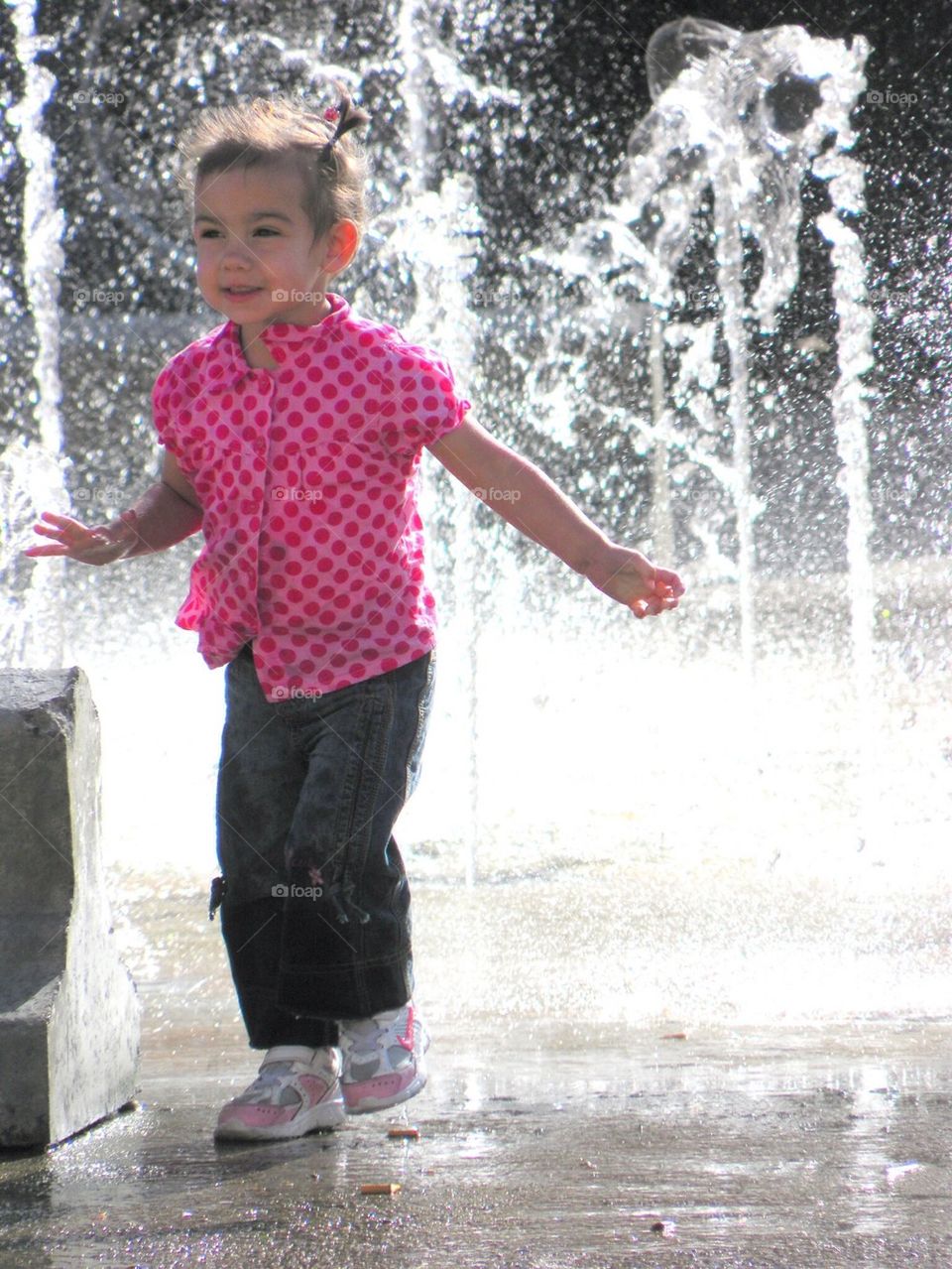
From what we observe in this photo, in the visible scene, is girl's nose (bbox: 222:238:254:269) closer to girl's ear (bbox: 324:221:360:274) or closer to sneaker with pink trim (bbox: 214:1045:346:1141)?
girl's ear (bbox: 324:221:360:274)

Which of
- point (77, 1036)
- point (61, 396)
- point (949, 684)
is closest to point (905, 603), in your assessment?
point (949, 684)

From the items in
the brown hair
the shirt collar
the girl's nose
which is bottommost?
the shirt collar

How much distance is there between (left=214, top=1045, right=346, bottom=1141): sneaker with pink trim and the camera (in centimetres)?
176

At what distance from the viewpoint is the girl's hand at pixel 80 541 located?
6.43 ft

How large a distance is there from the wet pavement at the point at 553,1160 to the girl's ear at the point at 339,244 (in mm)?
1054

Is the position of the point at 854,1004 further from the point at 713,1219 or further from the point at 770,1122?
the point at 713,1219

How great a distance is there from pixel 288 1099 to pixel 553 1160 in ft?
1.20

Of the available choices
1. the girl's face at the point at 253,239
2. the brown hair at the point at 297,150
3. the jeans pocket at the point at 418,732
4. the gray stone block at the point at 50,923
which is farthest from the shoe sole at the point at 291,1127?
the brown hair at the point at 297,150

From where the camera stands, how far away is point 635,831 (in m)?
4.36

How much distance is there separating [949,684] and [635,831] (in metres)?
2.76

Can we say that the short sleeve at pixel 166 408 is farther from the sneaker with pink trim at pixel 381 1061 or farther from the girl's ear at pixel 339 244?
the sneaker with pink trim at pixel 381 1061

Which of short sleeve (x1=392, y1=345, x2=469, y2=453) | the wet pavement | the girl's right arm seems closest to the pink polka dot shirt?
short sleeve (x1=392, y1=345, x2=469, y2=453)

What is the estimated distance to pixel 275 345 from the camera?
195 cm

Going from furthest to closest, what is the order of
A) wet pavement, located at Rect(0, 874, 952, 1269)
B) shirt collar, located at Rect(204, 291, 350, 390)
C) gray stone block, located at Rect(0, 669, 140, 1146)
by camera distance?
shirt collar, located at Rect(204, 291, 350, 390)
gray stone block, located at Rect(0, 669, 140, 1146)
wet pavement, located at Rect(0, 874, 952, 1269)
